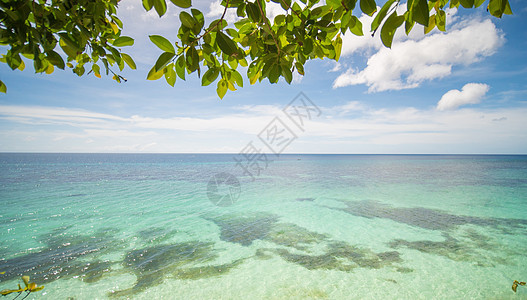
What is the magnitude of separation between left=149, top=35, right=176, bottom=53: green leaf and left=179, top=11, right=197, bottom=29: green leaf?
0.11m

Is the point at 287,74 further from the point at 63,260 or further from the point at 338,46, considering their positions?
the point at 63,260

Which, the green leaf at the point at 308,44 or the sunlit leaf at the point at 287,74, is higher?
the green leaf at the point at 308,44

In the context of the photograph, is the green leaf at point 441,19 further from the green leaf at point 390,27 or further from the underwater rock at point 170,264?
the underwater rock at point 170,264

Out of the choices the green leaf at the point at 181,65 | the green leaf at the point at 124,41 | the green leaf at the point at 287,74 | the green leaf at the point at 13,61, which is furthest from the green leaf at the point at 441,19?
the green leaf at the point at 13,61

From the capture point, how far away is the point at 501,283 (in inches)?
248

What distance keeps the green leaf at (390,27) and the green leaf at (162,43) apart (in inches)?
28.9

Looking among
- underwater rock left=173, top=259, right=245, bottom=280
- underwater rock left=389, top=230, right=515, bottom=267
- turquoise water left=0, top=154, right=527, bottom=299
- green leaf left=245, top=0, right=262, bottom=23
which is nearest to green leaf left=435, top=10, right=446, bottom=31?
green leaf left=245, top=0, right=262, bottom=23

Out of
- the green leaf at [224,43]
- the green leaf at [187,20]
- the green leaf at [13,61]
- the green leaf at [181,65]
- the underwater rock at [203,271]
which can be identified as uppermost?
the green leaf at [187,20]

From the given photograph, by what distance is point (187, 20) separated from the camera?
0.87 metres

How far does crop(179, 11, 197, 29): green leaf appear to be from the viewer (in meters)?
0.86

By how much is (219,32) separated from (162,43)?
0.21 m

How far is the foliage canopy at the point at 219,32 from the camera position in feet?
2.66

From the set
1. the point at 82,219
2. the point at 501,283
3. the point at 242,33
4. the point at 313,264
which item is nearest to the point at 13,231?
the point at 82,219

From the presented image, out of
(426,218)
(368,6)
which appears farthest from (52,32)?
(426,218)
